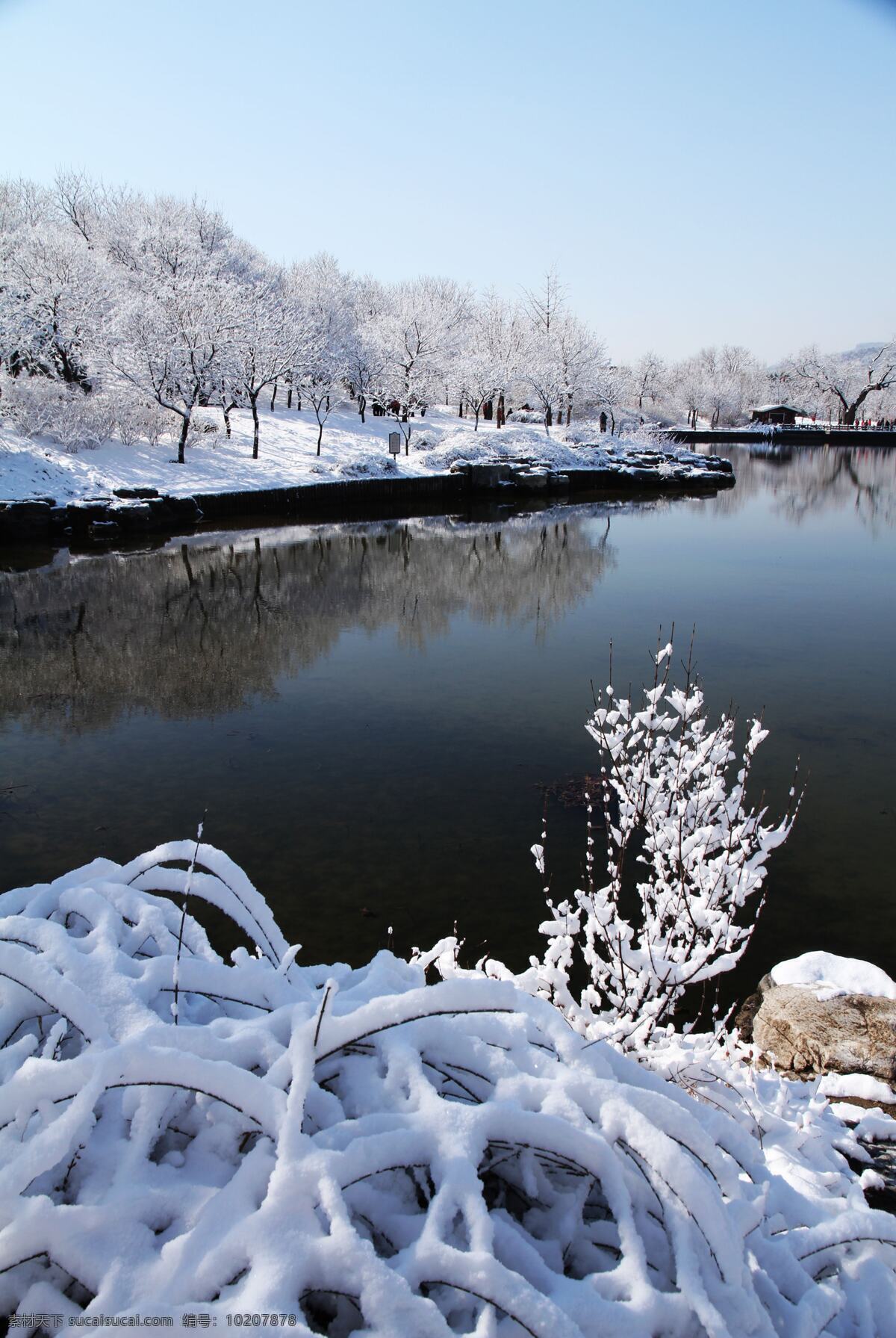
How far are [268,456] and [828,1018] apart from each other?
40.0 metres

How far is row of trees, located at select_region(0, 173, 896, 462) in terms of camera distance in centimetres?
3794

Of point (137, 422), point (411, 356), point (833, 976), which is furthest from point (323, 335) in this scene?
point (833, 976)

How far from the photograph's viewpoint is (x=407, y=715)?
12008mm

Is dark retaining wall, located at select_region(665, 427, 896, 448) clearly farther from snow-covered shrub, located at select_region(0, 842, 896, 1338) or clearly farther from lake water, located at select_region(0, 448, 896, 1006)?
snow-covered shrub, located at select_region(0, 842, 896, 1338)

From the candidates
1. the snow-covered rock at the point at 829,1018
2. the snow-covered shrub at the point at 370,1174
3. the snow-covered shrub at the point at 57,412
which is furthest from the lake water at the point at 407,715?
the snow-covered shrub at the point at 57,412

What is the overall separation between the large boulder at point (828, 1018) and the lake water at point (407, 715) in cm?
85

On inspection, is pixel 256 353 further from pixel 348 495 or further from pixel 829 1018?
pixel 829 1018

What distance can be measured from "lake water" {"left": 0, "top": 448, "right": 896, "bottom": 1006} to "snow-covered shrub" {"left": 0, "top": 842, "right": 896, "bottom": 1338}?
15.5 feet

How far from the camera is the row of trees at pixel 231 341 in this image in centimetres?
3794

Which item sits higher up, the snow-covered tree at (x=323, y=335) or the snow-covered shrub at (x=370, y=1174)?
the snow-covered tree at (x=323, y=335)

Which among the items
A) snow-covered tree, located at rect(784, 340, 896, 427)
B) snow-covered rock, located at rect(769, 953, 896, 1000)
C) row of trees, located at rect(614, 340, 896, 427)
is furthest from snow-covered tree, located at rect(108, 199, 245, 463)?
snow-covered tree, located at rect(784, 340, 896, 427)

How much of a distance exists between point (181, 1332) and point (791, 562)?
25.9 m

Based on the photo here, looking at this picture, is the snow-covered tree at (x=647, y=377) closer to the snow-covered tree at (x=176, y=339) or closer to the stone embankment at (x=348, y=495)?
the stone embankment at (x=348, y=495)

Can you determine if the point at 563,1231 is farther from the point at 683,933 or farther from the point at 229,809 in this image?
the point at 229,809
